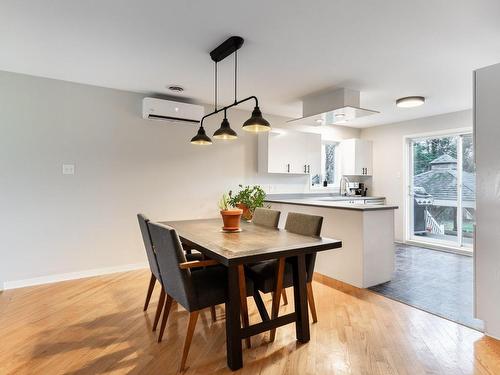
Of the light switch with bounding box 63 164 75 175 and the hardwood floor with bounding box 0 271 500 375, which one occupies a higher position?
the light switch with bounding box 63 164 75 175

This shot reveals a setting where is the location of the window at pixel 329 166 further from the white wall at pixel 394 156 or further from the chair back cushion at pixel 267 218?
the chair back cushion at pixel 267 218

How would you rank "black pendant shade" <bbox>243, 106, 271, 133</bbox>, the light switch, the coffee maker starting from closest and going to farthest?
"black pendant shade" <bbox>243, 106, 271, 133</bbox>
the light switch
the coffee maker

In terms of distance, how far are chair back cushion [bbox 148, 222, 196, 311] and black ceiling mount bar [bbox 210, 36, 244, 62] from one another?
1605 mm

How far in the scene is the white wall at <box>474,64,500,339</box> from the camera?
7.27ft

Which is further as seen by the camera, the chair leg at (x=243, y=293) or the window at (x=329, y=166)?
the window at (x=329, y=166)

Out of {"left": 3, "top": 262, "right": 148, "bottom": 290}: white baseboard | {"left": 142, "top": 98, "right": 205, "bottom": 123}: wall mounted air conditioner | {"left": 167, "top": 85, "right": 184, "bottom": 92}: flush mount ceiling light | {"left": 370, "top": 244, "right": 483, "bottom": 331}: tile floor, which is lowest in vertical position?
{"left": 370, "top": 244, "right": 483, "bottom": 331}: tile floor

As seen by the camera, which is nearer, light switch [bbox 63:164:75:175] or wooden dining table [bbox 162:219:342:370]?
wooden dining table [bbox 162:219:342:370]

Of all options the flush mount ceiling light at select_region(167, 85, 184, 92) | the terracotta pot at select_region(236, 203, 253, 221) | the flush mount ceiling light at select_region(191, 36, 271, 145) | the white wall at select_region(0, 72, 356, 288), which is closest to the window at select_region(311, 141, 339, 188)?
the terracotta pot at select_region(236, 203, 253, 221)

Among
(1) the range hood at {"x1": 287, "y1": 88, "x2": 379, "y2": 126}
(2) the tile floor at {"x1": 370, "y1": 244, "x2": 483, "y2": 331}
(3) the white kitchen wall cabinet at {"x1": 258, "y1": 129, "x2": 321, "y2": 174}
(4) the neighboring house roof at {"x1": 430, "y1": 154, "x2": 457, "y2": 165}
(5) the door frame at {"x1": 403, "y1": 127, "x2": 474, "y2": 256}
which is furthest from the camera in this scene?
(4) the neighboring house roof at {"x1": 430, "y1": 154, "x2": 457, "y2": 165}

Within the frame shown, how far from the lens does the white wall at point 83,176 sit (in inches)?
128

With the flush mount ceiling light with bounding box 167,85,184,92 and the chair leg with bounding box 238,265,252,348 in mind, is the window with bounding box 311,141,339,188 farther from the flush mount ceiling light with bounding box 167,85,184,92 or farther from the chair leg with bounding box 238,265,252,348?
the chair leg with bounding box 238,265,252,348

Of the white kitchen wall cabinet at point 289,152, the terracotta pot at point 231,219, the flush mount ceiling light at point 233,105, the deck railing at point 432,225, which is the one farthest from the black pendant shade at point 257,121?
the deck railing at point 432,225

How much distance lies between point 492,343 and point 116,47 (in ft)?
12.4

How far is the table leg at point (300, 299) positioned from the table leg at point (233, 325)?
0.50 metres
